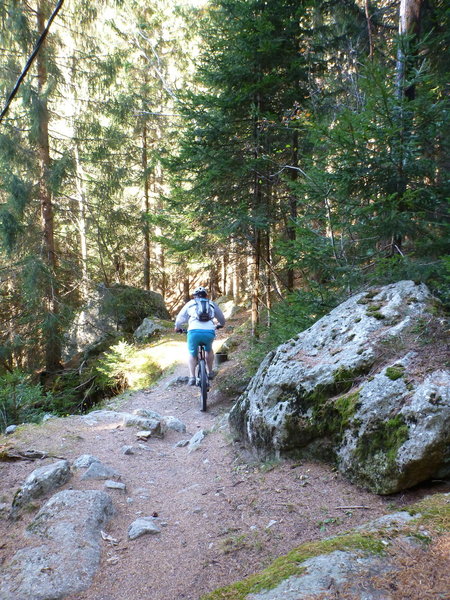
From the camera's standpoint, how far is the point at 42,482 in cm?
349

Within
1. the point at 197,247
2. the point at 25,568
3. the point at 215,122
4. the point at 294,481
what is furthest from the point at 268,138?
the point at 25,568

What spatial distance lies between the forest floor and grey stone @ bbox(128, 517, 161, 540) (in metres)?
0.04

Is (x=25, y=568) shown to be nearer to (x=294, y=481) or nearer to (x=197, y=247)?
(x=294, y=481)

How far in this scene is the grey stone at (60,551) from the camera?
235 centimetres

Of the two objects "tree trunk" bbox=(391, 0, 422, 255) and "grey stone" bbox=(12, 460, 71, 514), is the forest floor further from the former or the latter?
"tree trunk" bbox=(391, 0, 422, 255)

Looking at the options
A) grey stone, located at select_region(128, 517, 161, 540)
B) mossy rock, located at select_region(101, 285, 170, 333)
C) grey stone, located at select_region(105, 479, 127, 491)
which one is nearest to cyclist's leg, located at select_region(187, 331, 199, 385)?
grey stone, located at select_region(105, 479, 127, 491)

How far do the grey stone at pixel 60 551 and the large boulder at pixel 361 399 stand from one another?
70.0 inches

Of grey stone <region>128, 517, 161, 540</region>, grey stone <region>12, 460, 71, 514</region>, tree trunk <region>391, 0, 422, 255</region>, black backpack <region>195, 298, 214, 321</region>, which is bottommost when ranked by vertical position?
grey stone <region>128, 517, 161, 540</region>

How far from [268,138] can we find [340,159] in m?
5.01

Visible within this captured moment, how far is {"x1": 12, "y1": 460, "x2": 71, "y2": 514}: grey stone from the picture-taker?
3.34m

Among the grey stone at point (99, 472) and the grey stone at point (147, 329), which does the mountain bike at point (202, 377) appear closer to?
the grey stone at point (99, 472)

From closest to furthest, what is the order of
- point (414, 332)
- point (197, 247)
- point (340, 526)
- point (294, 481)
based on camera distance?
1. point (340, 526)
2. point (294, 481)
3. point (414, 332)
4. point (197, 247)

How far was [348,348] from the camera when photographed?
3.77 metres

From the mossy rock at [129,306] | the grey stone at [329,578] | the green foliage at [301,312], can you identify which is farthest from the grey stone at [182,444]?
the mossy rock at [129,306]
